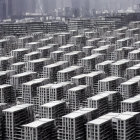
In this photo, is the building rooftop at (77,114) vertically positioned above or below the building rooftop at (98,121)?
above

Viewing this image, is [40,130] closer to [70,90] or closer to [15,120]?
[15,120]

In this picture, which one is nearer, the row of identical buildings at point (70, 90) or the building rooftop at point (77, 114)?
the row of identical buildings at point (70, 90)

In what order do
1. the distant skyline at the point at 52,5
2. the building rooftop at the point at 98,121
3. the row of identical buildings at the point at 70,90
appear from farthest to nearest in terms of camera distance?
1. the distant skyline at the point at 52,5
2. the row of identical buildings at the point at 70,90
3. the building rooftop at the point at 98,121

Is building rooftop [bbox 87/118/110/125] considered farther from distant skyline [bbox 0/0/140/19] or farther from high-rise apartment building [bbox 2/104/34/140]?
distant skyline [bbox 0/0/140/19]

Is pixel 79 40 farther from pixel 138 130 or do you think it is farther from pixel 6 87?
pixel 138 130

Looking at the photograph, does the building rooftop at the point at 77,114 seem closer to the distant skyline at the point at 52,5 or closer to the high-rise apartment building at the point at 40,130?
the high-rise apartment building at the point at 40,130

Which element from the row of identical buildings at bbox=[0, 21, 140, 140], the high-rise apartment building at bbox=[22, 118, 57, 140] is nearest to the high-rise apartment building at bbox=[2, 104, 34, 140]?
the row of identical buildings at bbox=[0, 21, 140, 140]

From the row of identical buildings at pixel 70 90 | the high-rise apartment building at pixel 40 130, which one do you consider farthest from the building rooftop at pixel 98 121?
the high-rise apartment building at pixel 40 130

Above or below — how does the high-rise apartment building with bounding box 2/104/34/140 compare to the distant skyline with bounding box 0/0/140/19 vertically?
below
